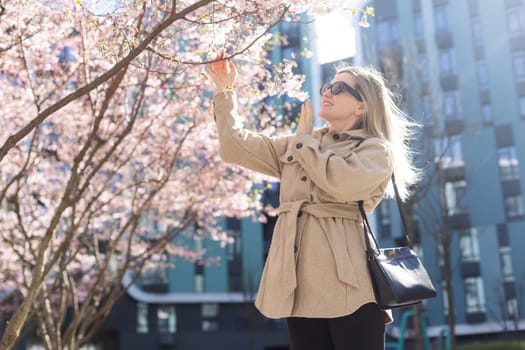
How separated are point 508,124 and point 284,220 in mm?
24878

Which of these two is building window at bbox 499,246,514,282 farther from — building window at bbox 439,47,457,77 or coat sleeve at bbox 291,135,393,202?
coat sleeve at bbox 291,135,393,202

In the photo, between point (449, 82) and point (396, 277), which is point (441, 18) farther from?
point (396, 277)

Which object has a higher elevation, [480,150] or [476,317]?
[480,150]

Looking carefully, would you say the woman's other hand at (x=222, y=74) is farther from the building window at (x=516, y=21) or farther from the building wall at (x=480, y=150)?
the building window at (x=516, y=21)

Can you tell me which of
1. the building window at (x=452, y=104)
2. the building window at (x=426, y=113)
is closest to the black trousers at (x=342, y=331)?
the building window at (x=426, y=113)

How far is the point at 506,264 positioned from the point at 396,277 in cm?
2425

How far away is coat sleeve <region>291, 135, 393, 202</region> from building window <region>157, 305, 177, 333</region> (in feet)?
83.8

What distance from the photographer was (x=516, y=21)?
2502 centimetres

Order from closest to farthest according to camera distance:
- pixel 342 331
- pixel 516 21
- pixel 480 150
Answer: pixel 342 331
pixel 516 21
pixel 480 150

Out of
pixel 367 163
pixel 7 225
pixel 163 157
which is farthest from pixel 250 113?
pixel 367 163

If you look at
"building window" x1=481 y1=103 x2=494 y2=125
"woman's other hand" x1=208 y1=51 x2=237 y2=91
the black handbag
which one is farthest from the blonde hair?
"building window" x1=481 y1=103 x2=494 y2=125

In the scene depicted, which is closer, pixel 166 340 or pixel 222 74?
pixel 222 74

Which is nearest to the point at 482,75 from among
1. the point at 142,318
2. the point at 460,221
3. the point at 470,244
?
the point at 460,221

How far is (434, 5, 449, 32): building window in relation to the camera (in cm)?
2654
